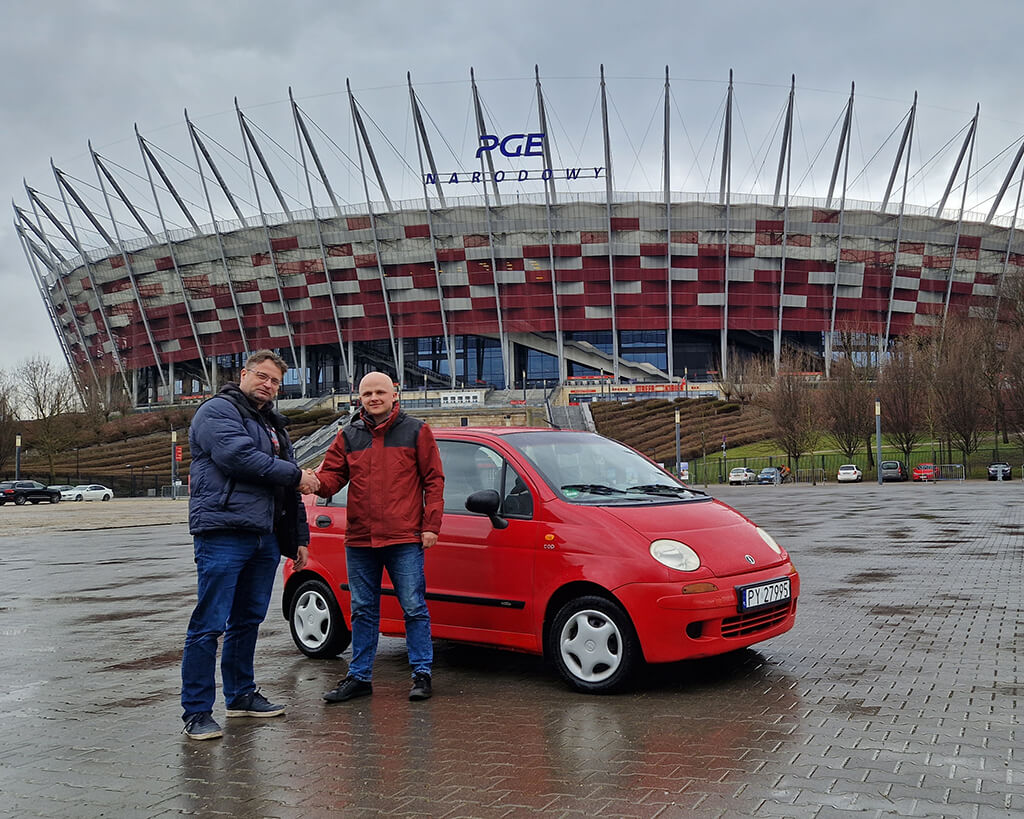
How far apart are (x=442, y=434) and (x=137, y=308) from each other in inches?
3478

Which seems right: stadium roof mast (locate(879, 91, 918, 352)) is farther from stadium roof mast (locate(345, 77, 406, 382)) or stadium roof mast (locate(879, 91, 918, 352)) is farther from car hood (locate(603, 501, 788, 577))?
car hood (locate(603, 501, 788, 577))

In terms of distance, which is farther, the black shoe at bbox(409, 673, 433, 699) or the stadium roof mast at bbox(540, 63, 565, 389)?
the stadium roof mast at bbox(540, 63, 565, 389)

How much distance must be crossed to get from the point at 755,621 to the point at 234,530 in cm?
315

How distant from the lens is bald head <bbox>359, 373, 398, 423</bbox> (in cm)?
569

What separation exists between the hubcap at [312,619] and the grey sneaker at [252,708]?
58.7 inches

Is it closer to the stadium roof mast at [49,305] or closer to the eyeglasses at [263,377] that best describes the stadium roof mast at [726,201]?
the stadium roof mast at [49,305]

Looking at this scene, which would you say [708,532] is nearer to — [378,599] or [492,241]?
[378,599]

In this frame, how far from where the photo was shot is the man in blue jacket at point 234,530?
498 cm

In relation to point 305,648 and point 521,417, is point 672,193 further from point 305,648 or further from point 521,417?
point 305,648

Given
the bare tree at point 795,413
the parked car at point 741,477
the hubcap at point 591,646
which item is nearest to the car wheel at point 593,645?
the hubcap at point 591,646

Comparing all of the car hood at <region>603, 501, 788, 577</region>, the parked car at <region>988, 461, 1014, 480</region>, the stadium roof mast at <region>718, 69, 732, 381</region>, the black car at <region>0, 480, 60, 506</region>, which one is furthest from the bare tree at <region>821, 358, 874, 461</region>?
the car hood at <region>603, 501, 788, 577</region>

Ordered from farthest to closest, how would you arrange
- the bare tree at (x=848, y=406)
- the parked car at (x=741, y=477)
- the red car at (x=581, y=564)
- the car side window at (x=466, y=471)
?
the bare tree at (x=848, y=406), the parked car at (x=741, y=477), the car side window at (x=466, y=471), the red car at (x=581, y=564)

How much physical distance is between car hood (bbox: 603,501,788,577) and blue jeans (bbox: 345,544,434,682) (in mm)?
1257

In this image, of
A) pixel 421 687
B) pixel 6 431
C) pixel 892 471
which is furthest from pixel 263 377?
pixel 6 431
